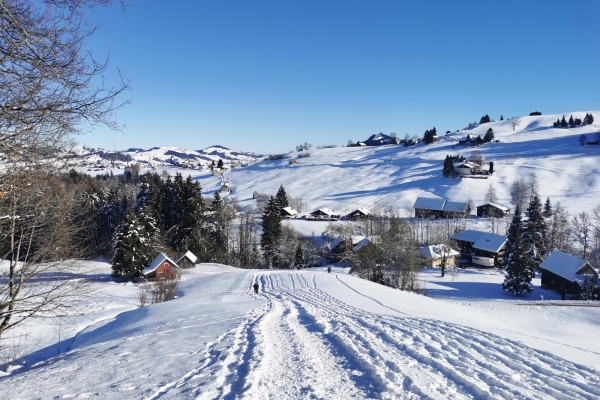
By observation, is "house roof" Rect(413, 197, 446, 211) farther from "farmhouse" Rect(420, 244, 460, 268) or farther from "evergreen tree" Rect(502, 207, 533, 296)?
"evergreen tree" Rect(502, 207, 533, 296)

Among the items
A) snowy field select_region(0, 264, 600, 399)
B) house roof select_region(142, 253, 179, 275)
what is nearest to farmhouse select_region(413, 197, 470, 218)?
house roof select_region(142, 253, 179, 275)

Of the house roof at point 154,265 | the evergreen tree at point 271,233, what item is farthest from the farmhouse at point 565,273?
the house roof at point 154,265

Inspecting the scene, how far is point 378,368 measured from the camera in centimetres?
521

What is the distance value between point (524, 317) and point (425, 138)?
113m

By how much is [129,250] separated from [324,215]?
4171cm

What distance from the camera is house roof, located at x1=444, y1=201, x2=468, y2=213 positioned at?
5947 centimetres

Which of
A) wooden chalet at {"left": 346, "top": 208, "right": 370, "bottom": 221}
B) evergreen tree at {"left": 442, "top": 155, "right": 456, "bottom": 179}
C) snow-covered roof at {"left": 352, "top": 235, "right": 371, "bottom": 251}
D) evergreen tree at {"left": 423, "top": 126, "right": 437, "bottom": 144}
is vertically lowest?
snow-covered roof at {"left": 352, "top": 235, "right": 371, "bottom": 251}

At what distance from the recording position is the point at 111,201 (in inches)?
1581

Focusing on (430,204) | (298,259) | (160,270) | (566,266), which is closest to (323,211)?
(430,204)

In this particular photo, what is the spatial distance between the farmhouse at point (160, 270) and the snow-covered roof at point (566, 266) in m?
34.5

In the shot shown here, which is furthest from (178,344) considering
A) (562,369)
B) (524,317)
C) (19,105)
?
(524,317)

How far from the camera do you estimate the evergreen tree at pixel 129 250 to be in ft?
92.1

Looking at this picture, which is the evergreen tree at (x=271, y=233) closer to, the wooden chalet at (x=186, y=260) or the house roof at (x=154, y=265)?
the wooden chalet at (x=186, y=260)

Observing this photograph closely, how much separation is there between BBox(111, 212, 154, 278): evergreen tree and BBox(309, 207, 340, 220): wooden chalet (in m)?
40.0
